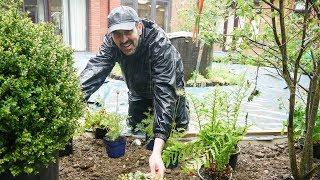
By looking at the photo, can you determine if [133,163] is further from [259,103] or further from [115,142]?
[259,103]

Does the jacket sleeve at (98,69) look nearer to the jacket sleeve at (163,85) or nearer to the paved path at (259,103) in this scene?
the jacket sleeve at (163,85)

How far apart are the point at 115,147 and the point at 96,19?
1452 cm

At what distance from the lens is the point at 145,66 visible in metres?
3.86

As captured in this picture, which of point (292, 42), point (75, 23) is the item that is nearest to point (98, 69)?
point (292, 42)

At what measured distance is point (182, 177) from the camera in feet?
10.3

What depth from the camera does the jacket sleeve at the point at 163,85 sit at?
2922mm

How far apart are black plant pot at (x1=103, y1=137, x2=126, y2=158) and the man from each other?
0.52 m

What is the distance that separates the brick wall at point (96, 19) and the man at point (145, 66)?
13422 mm

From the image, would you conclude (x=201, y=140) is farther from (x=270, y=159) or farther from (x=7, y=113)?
(x=7, y=113)

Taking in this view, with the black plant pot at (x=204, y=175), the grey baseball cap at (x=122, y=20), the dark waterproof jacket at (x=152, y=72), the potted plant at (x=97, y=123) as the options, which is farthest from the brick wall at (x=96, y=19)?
the black plant pot at (x=204, y=175)

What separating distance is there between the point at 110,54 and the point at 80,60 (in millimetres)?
10725

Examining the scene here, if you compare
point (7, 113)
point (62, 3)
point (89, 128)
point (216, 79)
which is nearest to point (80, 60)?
point (62, 3)

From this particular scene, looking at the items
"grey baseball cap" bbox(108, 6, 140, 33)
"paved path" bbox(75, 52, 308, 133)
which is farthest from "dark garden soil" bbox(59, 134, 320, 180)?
"grey baseball cap" bbox(108, 6, 140, 33)

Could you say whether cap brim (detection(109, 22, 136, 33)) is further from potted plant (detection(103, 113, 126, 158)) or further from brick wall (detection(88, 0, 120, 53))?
brick wall (detection(88, 0, 120, 53))
